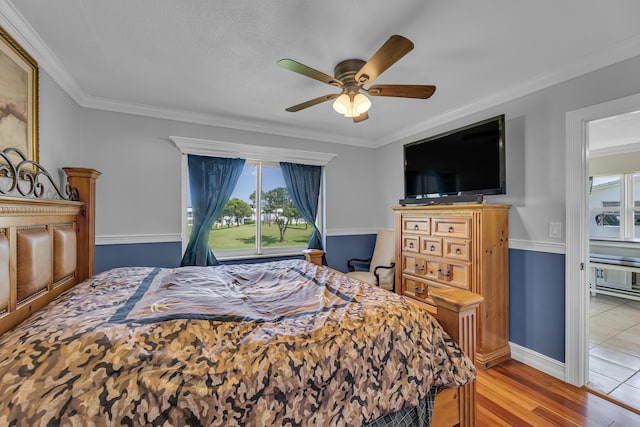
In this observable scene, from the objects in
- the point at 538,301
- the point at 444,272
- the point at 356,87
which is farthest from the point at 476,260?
the point at 356,87

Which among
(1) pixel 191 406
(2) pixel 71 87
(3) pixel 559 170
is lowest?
(1) pixel 191 406

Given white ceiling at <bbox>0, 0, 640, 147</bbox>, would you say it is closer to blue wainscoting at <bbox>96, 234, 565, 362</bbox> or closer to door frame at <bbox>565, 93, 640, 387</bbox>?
door frame at <bbox>565, 93, 640, 387</bbox>

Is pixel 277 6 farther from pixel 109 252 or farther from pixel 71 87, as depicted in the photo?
pixel 109 252

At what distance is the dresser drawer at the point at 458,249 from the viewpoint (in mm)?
2543

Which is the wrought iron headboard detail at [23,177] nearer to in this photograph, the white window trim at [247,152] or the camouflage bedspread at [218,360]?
the camouflage bedspread at [218,360]

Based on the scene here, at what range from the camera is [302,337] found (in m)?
1.16

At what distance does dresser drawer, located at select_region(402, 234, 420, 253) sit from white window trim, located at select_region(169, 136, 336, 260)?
1.25 m

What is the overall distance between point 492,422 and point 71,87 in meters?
4.25

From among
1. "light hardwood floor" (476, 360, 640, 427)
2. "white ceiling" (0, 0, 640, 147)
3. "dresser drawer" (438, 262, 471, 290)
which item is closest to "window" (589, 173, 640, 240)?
"white ceiling" (0, 0, 640, 147)

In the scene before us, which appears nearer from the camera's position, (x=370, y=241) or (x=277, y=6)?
(x=277, y=6)

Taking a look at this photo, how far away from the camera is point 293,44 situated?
192cm

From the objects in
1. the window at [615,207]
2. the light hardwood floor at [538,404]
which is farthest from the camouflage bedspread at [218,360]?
the window at [615,207]

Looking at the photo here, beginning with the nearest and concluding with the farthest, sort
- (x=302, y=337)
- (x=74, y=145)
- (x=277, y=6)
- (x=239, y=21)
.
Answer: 1. (x=302, y=337)
2. (x=277, y=6)
3. (x=239, y=21)
4. (x=74, y=145)

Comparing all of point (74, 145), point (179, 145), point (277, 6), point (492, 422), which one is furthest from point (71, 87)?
point (492, 422)
